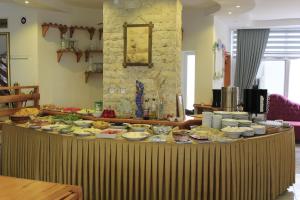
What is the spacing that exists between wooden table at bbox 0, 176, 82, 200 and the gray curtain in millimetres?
7969

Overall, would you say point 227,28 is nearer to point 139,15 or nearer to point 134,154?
point 139,15

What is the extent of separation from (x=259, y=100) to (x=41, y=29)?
4.26 metres

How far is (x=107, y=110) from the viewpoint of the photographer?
207 inches

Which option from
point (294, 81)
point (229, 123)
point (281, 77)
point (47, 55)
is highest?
point (47, 55)

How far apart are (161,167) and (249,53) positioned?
6637 mm

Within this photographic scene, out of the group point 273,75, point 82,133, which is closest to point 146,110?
point 82,133

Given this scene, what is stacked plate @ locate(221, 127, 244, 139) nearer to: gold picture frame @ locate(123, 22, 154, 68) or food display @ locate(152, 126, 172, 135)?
food display @ locate(152, 126, 172, 135)

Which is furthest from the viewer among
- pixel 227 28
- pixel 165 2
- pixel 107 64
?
pixel 227 28

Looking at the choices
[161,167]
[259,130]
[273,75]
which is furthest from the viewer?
[273,75]

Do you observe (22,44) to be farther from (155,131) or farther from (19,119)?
(155,131)

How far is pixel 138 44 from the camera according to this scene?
529 cm

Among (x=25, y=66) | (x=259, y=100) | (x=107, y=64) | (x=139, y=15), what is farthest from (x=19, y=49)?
(x=259, y=100)

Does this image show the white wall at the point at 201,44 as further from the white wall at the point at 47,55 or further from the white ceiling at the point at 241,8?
the white wall at the point at 47,55

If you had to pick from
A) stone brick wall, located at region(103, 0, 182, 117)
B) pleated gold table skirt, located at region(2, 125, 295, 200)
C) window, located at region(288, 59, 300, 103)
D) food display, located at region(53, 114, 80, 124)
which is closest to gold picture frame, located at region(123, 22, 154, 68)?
stone brick wall, located at region(103, 0, 182, 117)
